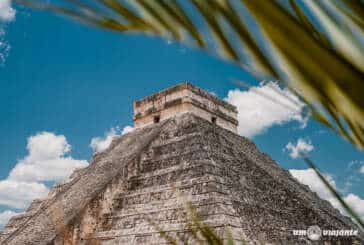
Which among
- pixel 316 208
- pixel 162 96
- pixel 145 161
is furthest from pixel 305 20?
pixel 162 96

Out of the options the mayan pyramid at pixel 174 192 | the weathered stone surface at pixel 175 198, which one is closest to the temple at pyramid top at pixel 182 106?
the mayan pyramid at pixel 174 192

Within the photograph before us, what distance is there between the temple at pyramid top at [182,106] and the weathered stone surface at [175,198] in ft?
2.04

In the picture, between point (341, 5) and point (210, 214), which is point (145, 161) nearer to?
point (210, 214)

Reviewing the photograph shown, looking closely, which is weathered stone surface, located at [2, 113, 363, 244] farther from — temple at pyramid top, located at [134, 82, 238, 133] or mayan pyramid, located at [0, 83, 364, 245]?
temple at pyramid top, located at [134, 82, 238, 133]

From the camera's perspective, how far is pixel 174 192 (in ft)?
35.4

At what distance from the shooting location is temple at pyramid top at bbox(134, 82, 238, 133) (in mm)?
16344

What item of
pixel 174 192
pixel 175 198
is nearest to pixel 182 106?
pixel 175 198

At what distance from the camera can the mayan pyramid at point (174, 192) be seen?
11.2 metres

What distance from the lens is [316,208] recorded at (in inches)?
574

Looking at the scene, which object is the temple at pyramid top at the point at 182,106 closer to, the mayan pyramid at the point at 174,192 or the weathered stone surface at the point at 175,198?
the mayan pyramid at the point at 174,192

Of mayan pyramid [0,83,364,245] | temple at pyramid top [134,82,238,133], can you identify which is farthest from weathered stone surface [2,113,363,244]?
temple at pyramid top [134,82,238,133]

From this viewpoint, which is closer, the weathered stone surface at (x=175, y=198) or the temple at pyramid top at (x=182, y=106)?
the weathered stone surface at (x=175, y=198)

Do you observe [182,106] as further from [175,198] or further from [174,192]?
[174,192]

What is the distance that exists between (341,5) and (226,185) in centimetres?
1133
